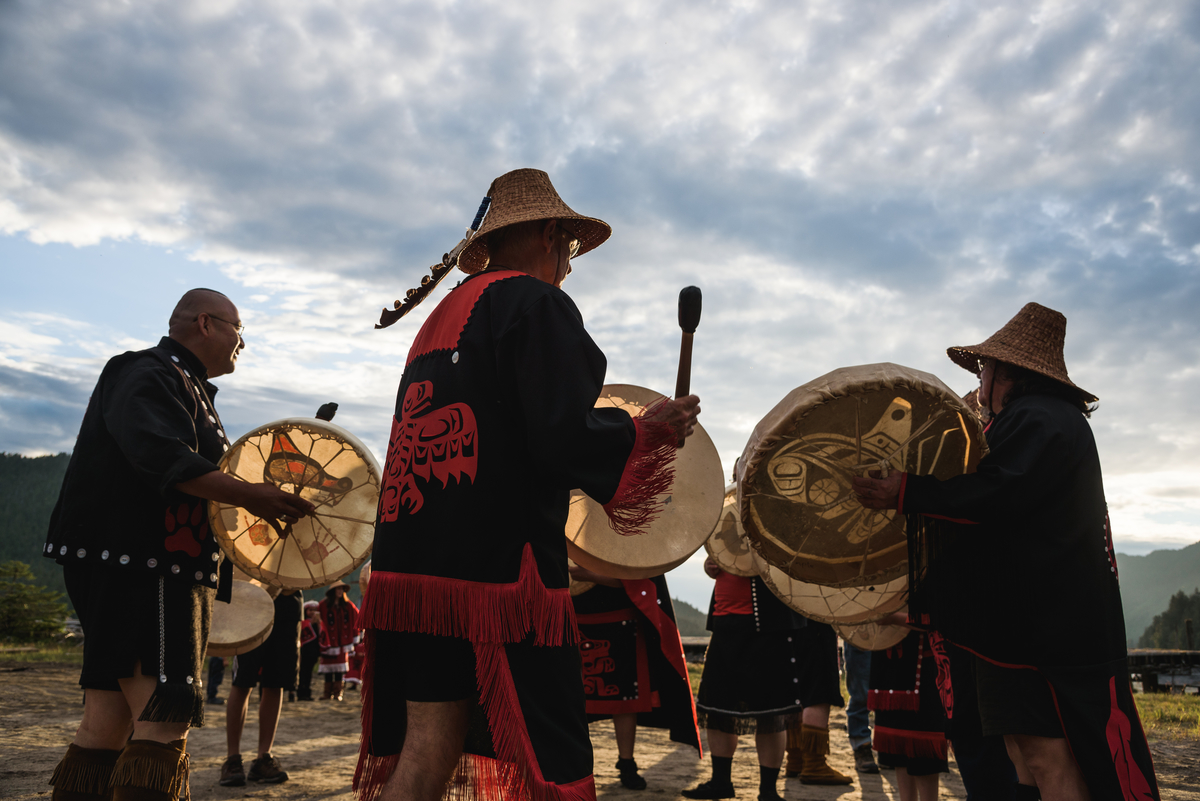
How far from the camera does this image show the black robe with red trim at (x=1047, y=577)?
254cm

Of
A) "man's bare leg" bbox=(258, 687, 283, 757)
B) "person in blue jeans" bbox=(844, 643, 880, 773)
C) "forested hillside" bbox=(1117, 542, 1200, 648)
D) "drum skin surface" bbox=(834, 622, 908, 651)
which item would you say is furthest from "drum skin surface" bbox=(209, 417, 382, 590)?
"forested hillside" bbox=(1117, 542, 1200, 648)

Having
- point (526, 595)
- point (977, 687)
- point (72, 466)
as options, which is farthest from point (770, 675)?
point (72, 466)

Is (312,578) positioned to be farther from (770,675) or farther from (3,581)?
(3,581)

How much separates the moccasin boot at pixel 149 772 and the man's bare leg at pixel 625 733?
11.1ft

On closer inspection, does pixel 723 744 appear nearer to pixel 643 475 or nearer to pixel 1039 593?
pixel 1039 593

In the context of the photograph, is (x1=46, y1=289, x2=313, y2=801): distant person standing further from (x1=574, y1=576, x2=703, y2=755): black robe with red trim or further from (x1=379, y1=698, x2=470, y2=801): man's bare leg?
(x1=574, y1=576, x2=703, y2=755): black robe with red trim

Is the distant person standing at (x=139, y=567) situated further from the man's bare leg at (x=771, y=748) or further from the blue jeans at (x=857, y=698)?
the blue jeans at (x=857, y=698)

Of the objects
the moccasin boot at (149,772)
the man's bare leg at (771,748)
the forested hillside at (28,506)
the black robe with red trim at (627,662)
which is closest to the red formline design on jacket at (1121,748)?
the man's bare leg at (771,748)

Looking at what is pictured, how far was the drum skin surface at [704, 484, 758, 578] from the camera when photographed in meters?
5.43

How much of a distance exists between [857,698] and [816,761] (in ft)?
4.89

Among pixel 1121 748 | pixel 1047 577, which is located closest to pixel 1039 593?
pixel 1047 577

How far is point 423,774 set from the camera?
69.6 inches

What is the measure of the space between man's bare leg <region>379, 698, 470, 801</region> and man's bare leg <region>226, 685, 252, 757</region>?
3.82m

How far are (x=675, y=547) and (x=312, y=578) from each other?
158cm
